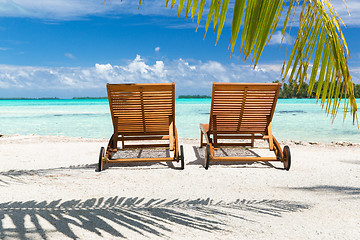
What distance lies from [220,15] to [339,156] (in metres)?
5.31

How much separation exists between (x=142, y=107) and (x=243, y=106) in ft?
5.08

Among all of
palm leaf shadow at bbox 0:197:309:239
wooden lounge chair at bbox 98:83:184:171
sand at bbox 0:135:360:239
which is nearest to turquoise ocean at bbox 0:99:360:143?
sand at bbox 0:135:360:239

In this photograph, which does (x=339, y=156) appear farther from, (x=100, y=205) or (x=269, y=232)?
(x=100, y=205)

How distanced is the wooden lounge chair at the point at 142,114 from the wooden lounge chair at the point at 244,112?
610mm

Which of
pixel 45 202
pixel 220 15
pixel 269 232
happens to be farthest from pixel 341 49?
pixel 45 202

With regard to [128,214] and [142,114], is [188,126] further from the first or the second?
[128,214]

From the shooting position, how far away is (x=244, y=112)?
15.5ft

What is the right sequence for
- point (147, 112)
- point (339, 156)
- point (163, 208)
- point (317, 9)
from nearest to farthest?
point (317, 9), point (163, 208), point (147, 112), point (339, 156)

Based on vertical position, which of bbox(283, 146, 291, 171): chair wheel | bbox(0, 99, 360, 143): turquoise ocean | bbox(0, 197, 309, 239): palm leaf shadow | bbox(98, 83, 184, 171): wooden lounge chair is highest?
bbox(98, 83, 184, 171): wooden lounge chair

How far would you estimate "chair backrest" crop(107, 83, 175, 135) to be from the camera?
4.45m

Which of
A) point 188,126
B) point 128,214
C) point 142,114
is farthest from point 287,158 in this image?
point 188,126

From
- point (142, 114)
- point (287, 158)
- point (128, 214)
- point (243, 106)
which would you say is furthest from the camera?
point (142, 114)

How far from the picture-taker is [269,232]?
239 centimetres

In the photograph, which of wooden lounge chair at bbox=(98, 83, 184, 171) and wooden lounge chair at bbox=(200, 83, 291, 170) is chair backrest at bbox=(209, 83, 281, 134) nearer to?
wooden lounge chair at bbox=(200, 83, 291, 170)
